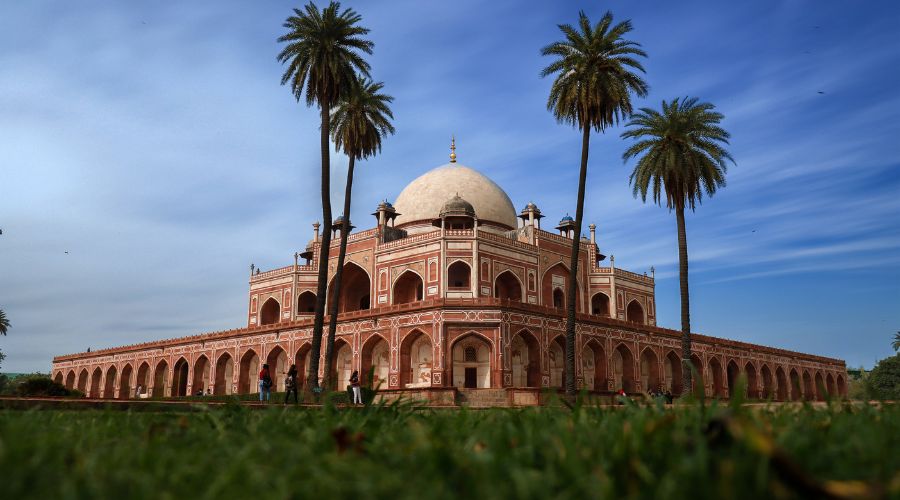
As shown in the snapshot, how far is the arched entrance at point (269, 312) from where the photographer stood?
161 feet

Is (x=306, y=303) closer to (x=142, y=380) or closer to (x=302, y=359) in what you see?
(x=302, y=359)

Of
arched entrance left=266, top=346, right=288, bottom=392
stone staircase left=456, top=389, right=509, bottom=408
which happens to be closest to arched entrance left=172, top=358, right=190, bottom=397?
arched entrance left=266, top=346, right=288, bottom=392

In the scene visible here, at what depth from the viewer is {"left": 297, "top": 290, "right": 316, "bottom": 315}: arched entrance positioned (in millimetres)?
47075

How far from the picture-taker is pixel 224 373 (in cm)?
4497

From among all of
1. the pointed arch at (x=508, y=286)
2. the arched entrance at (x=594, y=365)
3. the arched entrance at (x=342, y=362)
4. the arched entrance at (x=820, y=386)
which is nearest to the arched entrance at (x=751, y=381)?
the arched entrance at (x=820, y=386)

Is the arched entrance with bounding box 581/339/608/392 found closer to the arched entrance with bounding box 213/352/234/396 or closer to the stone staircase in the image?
the stone staircase

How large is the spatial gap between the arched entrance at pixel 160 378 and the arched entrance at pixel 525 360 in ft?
87.0

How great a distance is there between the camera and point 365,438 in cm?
285

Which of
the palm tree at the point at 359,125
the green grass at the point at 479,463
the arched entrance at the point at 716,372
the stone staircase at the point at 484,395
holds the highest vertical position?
the palm tree at the point at 359,125

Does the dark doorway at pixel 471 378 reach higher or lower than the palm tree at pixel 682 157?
lower

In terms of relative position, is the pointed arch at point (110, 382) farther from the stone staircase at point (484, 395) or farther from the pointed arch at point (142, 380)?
the stone staircase at point (484, 395)

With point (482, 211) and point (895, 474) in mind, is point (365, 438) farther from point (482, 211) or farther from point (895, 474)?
point (482, 211)

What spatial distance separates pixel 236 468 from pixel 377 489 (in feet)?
1.71

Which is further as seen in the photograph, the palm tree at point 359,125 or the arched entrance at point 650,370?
the arched entrance at point 650,370
